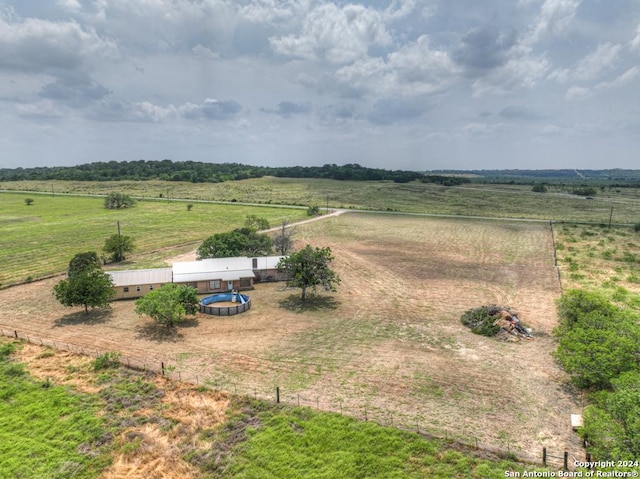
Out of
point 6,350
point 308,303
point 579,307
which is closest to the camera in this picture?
point 6,350

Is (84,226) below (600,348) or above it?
above

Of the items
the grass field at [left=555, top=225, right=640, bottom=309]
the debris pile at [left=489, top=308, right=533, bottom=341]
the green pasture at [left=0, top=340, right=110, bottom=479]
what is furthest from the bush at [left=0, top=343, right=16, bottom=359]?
the grass field at [left=555, top=225, right=640, bottom=309]

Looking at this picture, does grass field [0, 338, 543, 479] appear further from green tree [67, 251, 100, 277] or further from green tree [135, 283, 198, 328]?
green tree [67, 251, 100, 277]

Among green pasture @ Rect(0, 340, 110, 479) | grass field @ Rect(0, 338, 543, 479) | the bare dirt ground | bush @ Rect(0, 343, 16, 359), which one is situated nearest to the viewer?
grass field @ Rect(0, 338, 543, 479)

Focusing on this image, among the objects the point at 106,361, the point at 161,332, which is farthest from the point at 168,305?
the point at 106,361

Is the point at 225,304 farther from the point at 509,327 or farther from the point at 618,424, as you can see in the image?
the point at 618,424

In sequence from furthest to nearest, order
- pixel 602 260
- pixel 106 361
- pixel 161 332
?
pixel 602 260
pixel 161 332
pixel 106 361

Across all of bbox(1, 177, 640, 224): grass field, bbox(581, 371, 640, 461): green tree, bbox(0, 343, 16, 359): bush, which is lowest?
bbox(0, 343, 16, 359): bush

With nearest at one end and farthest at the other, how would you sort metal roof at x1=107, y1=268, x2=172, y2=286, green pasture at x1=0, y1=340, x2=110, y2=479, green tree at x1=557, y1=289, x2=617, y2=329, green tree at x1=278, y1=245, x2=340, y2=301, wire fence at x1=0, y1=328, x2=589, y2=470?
green pasture at x1=0, y1=340, x2=110, y2=479 → wire fence at x1=0, y1=328, x2=589, y2=470 → green tree at x1=557, y1=289, x2=617, y2=329 → green tree at x1=278, y1=245, x2=340, y2=301 → metal roof at x1=107, y1=268, x2=172, y2=286
